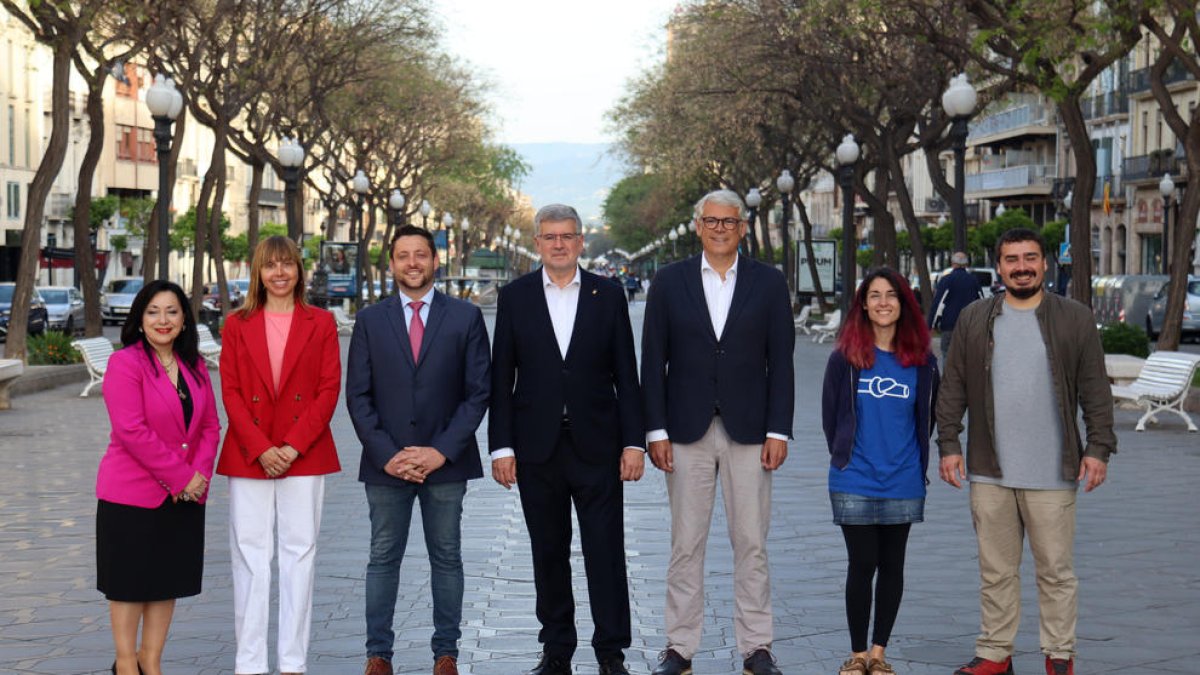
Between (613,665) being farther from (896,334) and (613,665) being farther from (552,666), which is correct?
(896,334)

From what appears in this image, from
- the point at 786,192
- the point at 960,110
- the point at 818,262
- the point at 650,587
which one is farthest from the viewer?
the point at 818,262

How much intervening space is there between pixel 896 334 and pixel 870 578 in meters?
1.00

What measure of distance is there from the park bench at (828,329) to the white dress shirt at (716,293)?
3377cm

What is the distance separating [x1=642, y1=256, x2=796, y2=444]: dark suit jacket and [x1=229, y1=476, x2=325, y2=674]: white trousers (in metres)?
1.47

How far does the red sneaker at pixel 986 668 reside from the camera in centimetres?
763

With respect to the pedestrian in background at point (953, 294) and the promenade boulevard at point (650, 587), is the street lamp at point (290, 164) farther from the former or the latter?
the promenade boulevard at point (650, 587)

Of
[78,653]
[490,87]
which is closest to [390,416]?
[78,653]

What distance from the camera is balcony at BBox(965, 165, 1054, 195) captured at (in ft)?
275

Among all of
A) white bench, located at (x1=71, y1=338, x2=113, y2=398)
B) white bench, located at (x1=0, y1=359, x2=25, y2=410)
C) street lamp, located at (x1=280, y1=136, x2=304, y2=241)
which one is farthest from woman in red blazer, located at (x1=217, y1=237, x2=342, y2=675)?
street lamp, located at (x1=280, y1=136, x2=304, y2=241)

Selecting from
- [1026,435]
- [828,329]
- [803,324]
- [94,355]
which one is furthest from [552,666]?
[803,324]

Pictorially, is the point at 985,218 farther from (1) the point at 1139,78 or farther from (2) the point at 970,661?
(2) the point at 970,661

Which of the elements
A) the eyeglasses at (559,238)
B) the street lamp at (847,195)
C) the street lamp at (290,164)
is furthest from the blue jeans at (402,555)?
the street lamp at (290,164)

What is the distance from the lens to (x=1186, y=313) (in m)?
42.1

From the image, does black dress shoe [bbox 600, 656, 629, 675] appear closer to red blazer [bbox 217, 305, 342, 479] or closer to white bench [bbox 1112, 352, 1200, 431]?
red blazer [bbox 217, 305, 342, 479]
